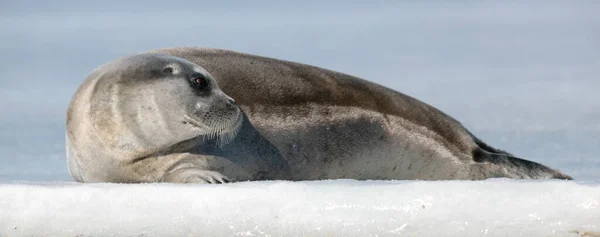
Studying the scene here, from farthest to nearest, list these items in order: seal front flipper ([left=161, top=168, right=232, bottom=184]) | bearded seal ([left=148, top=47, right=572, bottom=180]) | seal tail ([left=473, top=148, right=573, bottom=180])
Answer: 1. seal tail ([left=473, top=148, right=573, bottom=180])
2. bearded seal ([left=148, top=47, right=572, bottom=180])
3. seal front flipper ([left=161, top=168, right=232, bottom=184])

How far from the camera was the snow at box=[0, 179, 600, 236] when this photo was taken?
201 inches

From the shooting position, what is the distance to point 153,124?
6.27 metres

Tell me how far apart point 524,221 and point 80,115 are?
2.78 m

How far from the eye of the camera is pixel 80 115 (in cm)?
644

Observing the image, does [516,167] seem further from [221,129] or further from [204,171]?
[204,171]

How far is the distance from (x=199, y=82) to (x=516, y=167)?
242 centimetres

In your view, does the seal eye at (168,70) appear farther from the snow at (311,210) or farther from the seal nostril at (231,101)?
the snow at (311,210)

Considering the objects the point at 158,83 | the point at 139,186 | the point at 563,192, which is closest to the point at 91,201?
the point at 139,186

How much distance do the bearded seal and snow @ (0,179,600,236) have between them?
1143 mm

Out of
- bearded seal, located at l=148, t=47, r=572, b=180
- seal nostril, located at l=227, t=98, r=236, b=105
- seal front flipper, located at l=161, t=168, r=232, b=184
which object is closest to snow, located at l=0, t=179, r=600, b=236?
seal front flipper, located at l=161, t=168, r=232, b=184

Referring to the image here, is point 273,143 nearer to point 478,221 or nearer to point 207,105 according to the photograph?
point 207,105

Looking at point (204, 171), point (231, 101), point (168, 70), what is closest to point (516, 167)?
point (231, 101)

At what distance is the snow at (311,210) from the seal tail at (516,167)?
178cm

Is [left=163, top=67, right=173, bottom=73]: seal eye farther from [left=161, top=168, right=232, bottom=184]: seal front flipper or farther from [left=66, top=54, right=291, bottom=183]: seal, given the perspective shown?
[left=161, top=168, right=232, bottom=184]: seal front flipper
